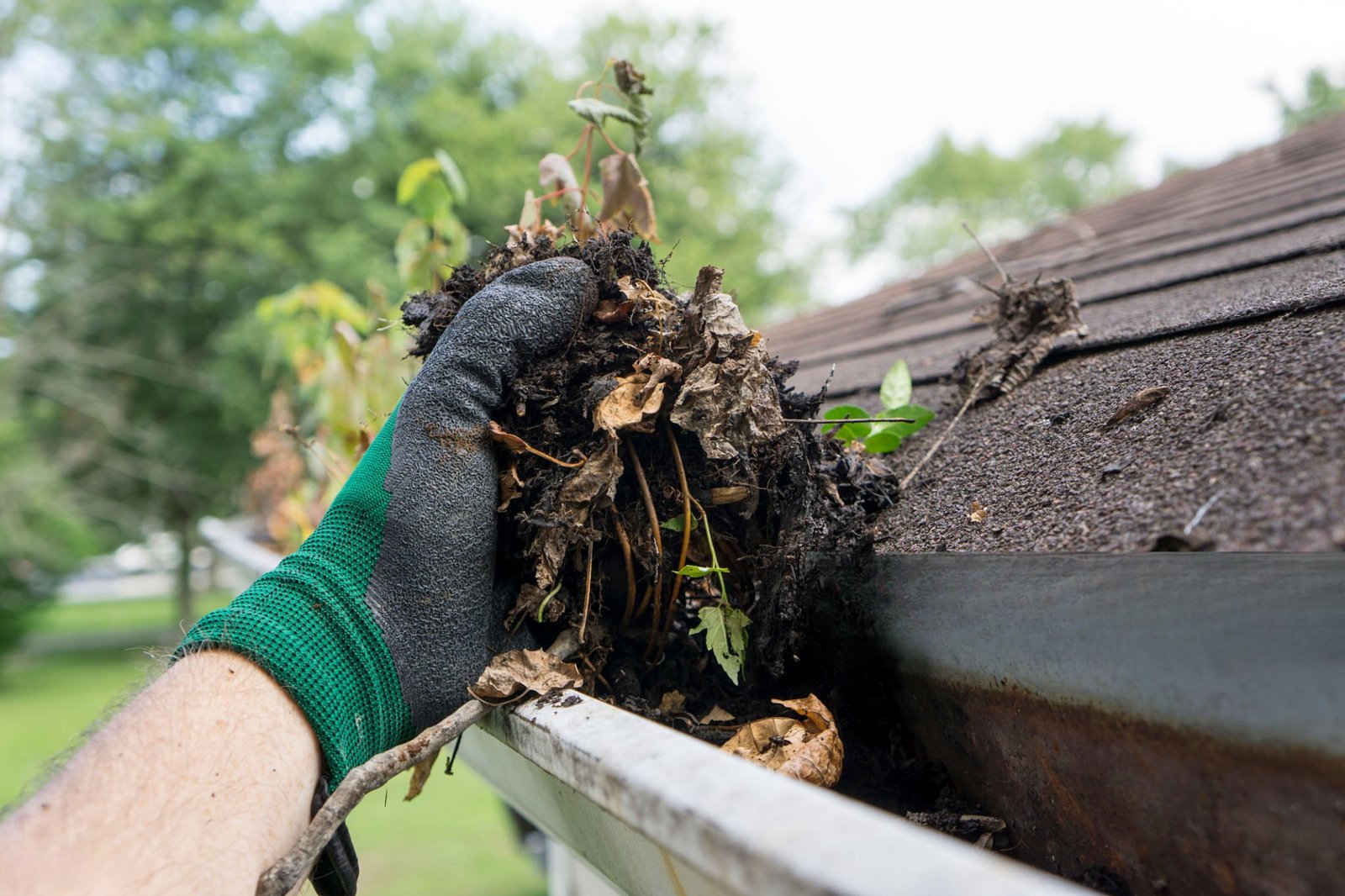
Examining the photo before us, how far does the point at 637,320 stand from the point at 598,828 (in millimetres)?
630

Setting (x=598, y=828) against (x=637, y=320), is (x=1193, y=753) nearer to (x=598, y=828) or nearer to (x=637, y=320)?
(x=598, y=828)

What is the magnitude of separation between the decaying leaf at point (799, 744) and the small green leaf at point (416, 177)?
1.86 meters

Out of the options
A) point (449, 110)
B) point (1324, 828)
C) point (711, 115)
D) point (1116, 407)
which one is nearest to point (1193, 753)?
point (1324, 828)

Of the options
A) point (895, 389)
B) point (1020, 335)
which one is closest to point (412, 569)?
point (895, 389)

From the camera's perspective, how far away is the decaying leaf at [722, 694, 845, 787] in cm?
88

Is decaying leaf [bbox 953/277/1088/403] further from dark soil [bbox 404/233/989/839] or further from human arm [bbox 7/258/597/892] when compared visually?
human arm [bbox 7/258/597/892]

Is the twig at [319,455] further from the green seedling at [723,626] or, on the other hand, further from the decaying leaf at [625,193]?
the green seedling at [723,626]

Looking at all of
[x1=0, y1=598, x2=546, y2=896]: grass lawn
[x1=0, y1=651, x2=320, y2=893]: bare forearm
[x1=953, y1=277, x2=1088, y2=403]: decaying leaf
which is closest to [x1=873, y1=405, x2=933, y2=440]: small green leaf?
[x1=953, y1=277, x2=1088, y2=403]: decaying leaf

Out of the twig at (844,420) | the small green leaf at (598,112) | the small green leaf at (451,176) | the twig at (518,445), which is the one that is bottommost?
the twig at (844,420)

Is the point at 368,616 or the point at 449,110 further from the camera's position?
the point at 449,110

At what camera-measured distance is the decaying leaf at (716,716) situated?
1.00 meters

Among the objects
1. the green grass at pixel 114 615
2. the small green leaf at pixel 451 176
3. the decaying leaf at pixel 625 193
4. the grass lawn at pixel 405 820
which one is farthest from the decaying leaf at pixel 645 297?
the green grass at pixel 114 615

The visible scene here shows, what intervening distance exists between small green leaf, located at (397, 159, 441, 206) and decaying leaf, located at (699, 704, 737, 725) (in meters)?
1.79

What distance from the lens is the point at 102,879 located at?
2.62 ft
